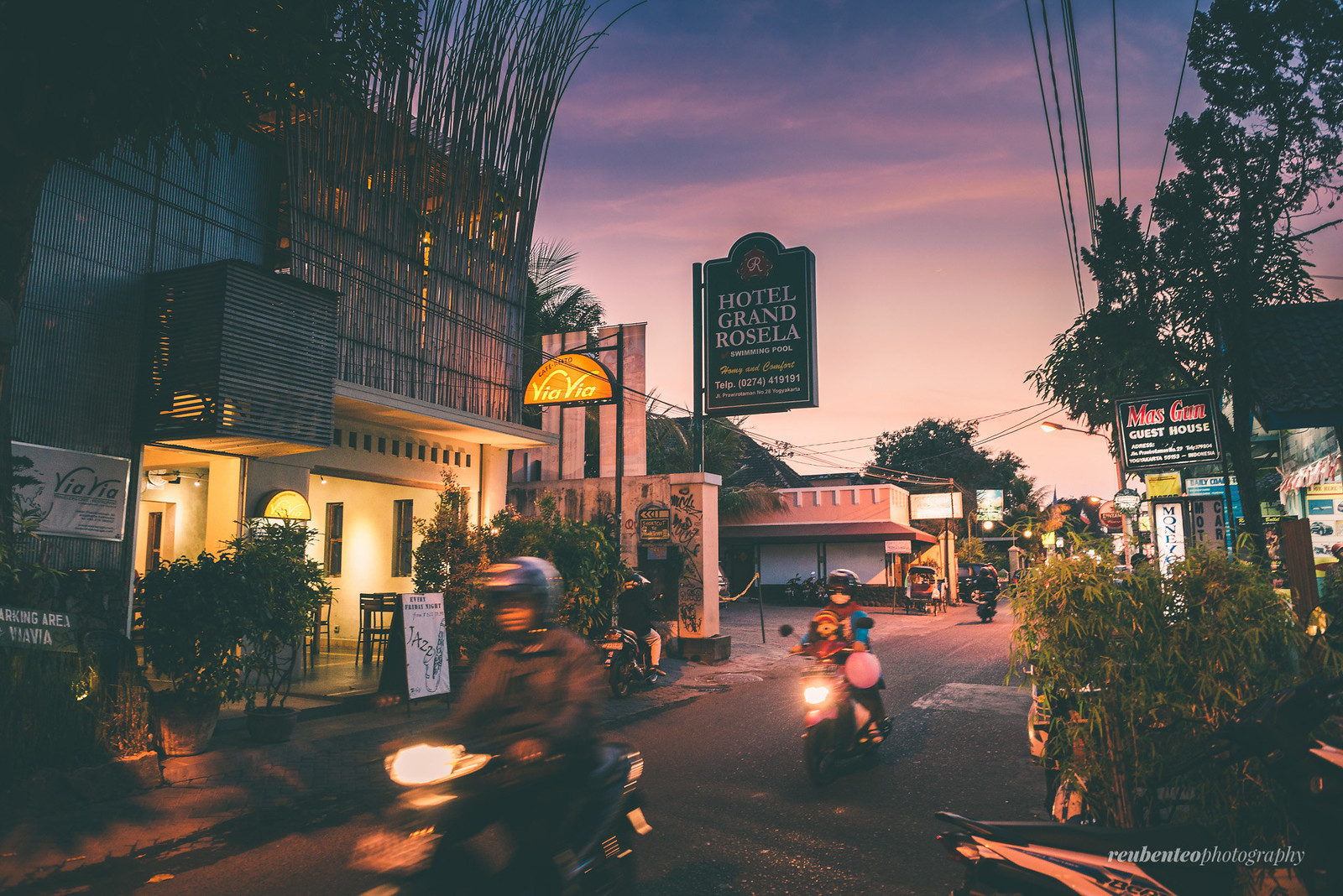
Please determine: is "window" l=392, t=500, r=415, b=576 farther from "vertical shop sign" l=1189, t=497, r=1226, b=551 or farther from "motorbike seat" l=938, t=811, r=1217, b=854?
"vertical shop sign" l=1189, t=497, r=1226, b=551

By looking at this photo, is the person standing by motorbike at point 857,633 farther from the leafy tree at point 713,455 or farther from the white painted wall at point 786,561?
the white painted wall at point 786,561

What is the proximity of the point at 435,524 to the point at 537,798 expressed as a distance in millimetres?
8817

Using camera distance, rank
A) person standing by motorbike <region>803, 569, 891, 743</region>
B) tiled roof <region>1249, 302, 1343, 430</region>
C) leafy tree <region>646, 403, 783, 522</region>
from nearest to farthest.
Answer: person standing by motorbike <region>803, 569, 891, 743</region>
tiled roof <region>1249, 302, 1343, 430</region>
leafy tree <region>646, 403, 783, 522</region>

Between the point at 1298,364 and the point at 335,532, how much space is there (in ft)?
49.0

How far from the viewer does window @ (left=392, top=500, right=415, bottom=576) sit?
1471cm

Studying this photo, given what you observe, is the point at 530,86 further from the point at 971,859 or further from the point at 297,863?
the point at 971,859

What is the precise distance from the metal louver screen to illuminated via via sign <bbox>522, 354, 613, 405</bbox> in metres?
5.46

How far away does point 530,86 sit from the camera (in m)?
14.2

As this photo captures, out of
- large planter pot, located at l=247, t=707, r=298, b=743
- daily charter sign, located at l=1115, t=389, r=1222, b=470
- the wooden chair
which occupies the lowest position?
large planter pot, located at l=247, t=707, r=298, b=743

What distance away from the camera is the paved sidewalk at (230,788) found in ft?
16.7

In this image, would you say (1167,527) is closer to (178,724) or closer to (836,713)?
(836,713)

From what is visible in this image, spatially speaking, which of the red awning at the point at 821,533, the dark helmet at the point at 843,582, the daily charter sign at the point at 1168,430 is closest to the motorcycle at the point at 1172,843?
the dark helmet at the point at 843,582

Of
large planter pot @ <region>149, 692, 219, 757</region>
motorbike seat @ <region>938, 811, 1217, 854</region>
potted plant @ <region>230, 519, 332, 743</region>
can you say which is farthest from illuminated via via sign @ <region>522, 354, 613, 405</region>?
motorbike seat @ <region>938, 811, 1217, 854</region>

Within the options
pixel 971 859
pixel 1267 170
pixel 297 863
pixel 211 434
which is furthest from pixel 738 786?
pixel 1267 170
